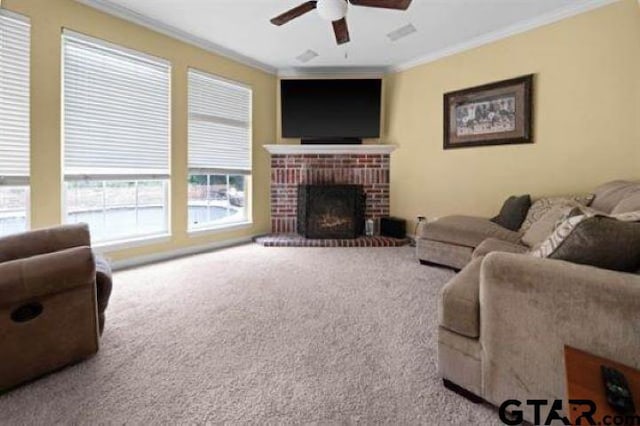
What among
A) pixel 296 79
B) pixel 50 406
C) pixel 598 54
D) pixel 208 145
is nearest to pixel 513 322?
pixel 50 406

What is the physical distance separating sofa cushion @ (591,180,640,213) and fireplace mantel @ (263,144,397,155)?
104 inches

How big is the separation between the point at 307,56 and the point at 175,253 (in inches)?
124

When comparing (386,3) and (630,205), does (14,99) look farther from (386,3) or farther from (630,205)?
(630,205)

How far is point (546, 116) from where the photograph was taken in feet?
11.3

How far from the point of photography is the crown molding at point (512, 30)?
312 centimetres

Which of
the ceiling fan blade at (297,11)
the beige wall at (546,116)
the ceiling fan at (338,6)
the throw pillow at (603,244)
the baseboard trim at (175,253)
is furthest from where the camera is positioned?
the baseboard trim at (175,253)

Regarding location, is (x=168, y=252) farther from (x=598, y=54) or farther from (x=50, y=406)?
(x=598, y=54)

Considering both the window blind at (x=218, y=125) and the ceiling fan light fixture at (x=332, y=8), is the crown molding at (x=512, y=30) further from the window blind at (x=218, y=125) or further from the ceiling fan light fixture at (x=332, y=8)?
the window blind at (x=218, y=125)

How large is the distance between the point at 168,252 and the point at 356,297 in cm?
246

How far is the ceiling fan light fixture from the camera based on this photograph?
2.56m

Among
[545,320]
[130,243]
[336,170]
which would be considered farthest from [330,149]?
[545,320]

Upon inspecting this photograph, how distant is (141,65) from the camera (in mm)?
3521

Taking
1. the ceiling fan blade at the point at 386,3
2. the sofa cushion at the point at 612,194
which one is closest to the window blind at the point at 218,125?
the ceiling fan blade at the point at 386,3

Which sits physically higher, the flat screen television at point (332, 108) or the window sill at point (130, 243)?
the flat screen television at point (332, 108)
